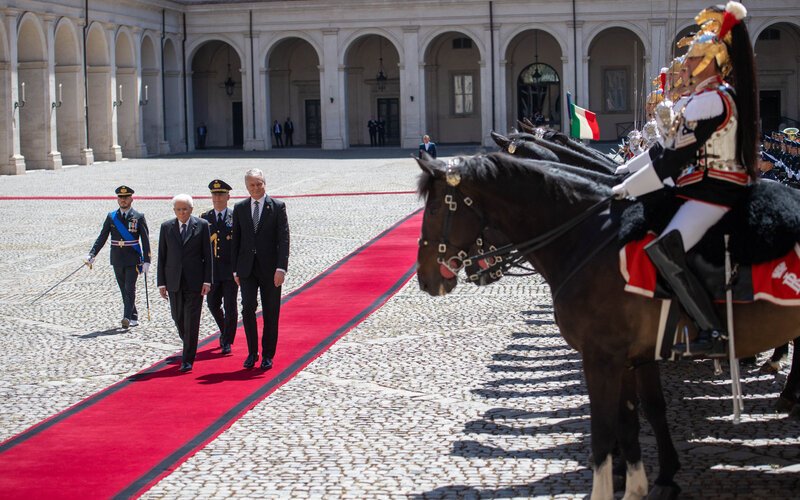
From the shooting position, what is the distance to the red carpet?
7.47 m

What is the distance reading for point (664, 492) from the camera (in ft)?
21.7

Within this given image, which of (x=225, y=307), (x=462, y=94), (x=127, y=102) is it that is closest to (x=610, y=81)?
(x=462, y=94)

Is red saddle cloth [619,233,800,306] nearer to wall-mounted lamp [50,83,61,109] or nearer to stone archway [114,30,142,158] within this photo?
wall-mounted lamp [50,83,61,109]

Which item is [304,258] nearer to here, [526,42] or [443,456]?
[443,456]

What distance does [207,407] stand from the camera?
30.9 feet

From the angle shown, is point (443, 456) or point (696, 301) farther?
point (443, 456)

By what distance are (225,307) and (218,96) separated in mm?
47170

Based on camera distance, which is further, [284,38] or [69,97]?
[284,38]

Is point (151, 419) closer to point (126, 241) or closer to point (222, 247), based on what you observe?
point (222, 247)

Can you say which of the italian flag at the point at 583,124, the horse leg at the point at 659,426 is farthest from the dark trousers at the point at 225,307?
the italian flag at the point at 583,124

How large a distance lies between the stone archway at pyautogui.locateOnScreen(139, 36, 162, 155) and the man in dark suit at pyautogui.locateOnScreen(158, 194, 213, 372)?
39.6m

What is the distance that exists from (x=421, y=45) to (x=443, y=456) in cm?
4529

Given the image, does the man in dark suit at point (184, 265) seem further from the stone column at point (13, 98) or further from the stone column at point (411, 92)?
the stone column at point (411, 92)

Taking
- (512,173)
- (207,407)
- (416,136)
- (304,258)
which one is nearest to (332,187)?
(304,258)
